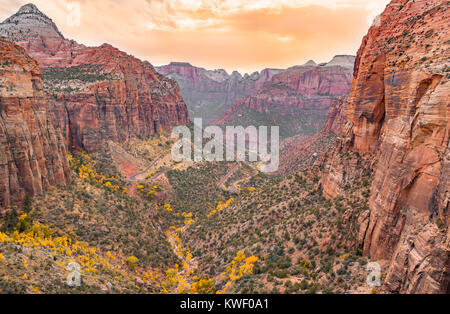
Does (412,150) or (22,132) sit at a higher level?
(22,132)

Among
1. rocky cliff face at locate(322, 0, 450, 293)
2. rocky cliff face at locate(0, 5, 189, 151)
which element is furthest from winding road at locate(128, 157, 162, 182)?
rocky cliff face at locate(322, 0, 450, 293)

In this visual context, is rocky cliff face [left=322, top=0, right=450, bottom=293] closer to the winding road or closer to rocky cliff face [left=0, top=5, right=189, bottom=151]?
the winding road

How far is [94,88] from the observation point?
7812 centimetres

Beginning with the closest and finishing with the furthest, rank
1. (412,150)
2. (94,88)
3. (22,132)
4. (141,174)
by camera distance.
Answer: (412,150) → (22,132) → (94,88) → (141,174)

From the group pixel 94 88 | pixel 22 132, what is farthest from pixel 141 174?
pixel 22 132

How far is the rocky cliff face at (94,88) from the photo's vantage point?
234 feet

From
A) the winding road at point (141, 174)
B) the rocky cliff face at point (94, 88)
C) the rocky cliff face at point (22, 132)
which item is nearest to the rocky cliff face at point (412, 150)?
the rocky cliff face at point (22, 132)

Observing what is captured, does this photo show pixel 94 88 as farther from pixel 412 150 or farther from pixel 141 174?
pixel 412 150

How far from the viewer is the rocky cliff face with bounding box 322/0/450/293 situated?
1967 cm

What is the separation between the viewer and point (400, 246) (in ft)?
72.5

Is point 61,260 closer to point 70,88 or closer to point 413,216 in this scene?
point 413,216

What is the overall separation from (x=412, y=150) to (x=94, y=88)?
80493 millimetres
